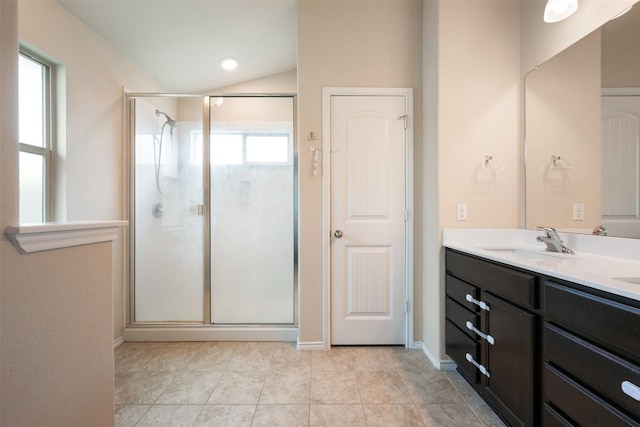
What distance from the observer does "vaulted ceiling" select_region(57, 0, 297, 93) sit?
2.06 metres

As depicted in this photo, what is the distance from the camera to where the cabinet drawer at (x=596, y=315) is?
31.8 inches

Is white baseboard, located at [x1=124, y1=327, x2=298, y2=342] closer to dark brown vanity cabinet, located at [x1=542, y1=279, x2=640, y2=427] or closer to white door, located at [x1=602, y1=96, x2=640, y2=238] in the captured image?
dark brown vanity cabinet, located at [x1=542, y1=279, x2=640, y2=427]

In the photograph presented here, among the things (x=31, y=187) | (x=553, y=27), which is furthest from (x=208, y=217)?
(x=553, y=27)

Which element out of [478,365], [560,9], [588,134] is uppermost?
[560,9]

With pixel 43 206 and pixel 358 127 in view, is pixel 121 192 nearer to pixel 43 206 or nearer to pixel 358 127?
→ pixel 43 206

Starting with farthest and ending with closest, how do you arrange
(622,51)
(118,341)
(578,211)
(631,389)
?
(118,341)
(578,211)
(622,51)
(631,389)

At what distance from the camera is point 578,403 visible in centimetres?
96

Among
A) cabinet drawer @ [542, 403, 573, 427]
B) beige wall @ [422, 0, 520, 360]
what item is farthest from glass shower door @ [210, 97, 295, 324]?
cabinet drawer @ [542, 403, 573, 427]

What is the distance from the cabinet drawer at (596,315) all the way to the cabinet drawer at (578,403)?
7.7 inches

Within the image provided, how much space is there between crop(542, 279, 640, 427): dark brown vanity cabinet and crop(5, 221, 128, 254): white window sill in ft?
5.65

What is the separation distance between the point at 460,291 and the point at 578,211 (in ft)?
2.67

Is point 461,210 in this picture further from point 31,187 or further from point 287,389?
point 31,187

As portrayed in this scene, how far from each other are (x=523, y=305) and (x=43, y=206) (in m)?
2.89

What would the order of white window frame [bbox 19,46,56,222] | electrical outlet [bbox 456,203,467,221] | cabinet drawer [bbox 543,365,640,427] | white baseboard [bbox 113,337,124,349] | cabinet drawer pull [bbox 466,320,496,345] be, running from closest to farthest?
1. cabinet drawer [bbox 543,365,640,427]
2. cabinet drawer pull [bbox 466,320,496,345]
3. white window frame [bbox 19,46,56,222]
4. electrical outlet [bbox 456,203,467,221]
5. white baseboard [bbox 113,337,124,349]
